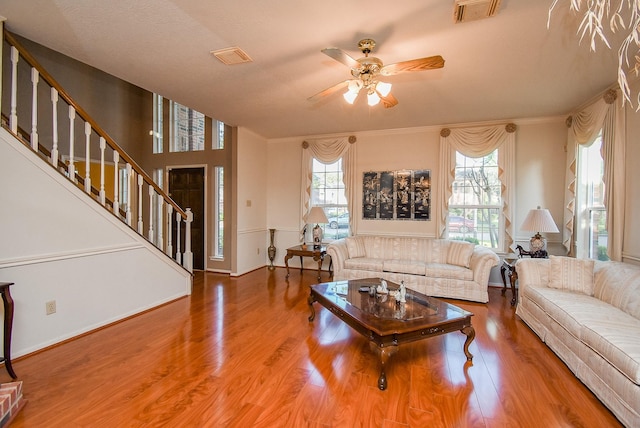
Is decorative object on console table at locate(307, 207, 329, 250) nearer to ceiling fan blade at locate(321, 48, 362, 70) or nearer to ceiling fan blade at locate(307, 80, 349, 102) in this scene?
ceiling fan blade at locate(307, 80, 349, 102)

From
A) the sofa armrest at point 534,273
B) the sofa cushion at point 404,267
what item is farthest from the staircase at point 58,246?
the sofa armrest at point 534,273

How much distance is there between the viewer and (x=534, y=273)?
11.0 feet

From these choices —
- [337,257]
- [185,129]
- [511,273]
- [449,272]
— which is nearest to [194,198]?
[185,129]

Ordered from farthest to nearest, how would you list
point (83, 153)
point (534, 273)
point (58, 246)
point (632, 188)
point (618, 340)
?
1. point (83, 153)
2. point (534, 273)
3. point (632, 188)
4. point (58, 246)
5. point (618, 340)

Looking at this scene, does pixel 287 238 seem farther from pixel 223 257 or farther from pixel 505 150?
pixel 505 150

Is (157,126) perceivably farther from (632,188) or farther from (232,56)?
(632,188)

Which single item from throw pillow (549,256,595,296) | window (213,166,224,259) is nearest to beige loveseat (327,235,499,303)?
throw pillow (549,256,595,296)

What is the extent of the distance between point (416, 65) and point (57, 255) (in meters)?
3.57

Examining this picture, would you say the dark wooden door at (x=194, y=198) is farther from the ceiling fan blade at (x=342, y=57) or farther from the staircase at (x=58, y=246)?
the ceiling fan blade at (x=342, y=57)

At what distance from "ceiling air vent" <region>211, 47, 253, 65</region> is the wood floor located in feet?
8.92

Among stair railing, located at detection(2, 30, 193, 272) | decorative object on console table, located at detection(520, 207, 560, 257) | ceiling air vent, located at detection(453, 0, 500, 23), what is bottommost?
decorative object on console table, located at detection(520, 207, 560, 257)

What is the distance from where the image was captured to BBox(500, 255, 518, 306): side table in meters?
3.93

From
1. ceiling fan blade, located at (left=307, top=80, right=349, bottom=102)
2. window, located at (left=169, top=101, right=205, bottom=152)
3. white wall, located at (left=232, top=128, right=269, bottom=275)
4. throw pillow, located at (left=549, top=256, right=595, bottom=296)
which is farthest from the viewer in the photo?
window, located at (left=169, top=101, right=205, bottom=152)

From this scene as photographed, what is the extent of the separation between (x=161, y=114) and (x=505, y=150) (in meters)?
6.56
